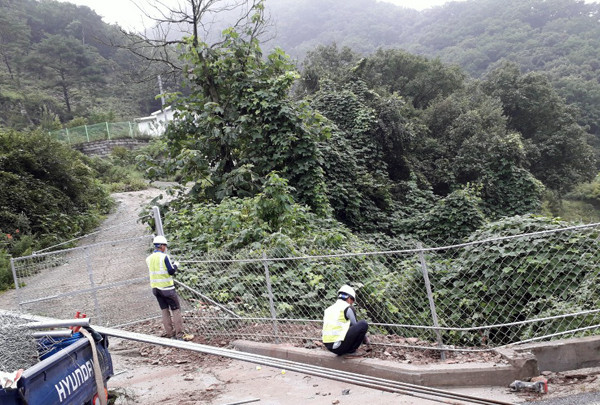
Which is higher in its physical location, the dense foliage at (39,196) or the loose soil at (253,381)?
the dense foliage at (39,196)

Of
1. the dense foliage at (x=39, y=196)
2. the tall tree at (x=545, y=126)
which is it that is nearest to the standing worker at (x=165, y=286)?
the dense foliage at (x=39, y=196)

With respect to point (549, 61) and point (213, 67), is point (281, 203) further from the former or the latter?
point (549, 61)

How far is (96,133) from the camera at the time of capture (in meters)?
30.0

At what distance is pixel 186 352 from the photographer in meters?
6.32

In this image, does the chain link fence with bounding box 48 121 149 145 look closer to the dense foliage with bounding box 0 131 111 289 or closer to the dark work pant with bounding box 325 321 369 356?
the dense foliage with bounding box 0 131 111 289

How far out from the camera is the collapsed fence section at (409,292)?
5.92 m

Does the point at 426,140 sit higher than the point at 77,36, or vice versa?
the point at 77,36

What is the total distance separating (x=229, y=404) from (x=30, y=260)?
18.7ft

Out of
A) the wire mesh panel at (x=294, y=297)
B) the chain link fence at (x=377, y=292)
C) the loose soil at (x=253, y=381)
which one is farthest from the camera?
the wire mesh panel at (x=294, y=297)

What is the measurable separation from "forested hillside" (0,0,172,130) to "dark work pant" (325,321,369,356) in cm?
3364

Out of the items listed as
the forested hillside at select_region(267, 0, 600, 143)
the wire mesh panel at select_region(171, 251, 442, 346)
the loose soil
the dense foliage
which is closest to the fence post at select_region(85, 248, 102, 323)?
the loose soil

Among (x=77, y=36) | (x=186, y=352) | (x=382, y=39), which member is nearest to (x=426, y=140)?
(x=186, y=352)

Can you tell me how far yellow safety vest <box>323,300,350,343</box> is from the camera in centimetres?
469

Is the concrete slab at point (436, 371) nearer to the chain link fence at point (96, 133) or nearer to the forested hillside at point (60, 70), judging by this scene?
the chain link fence at point (96, 133)
